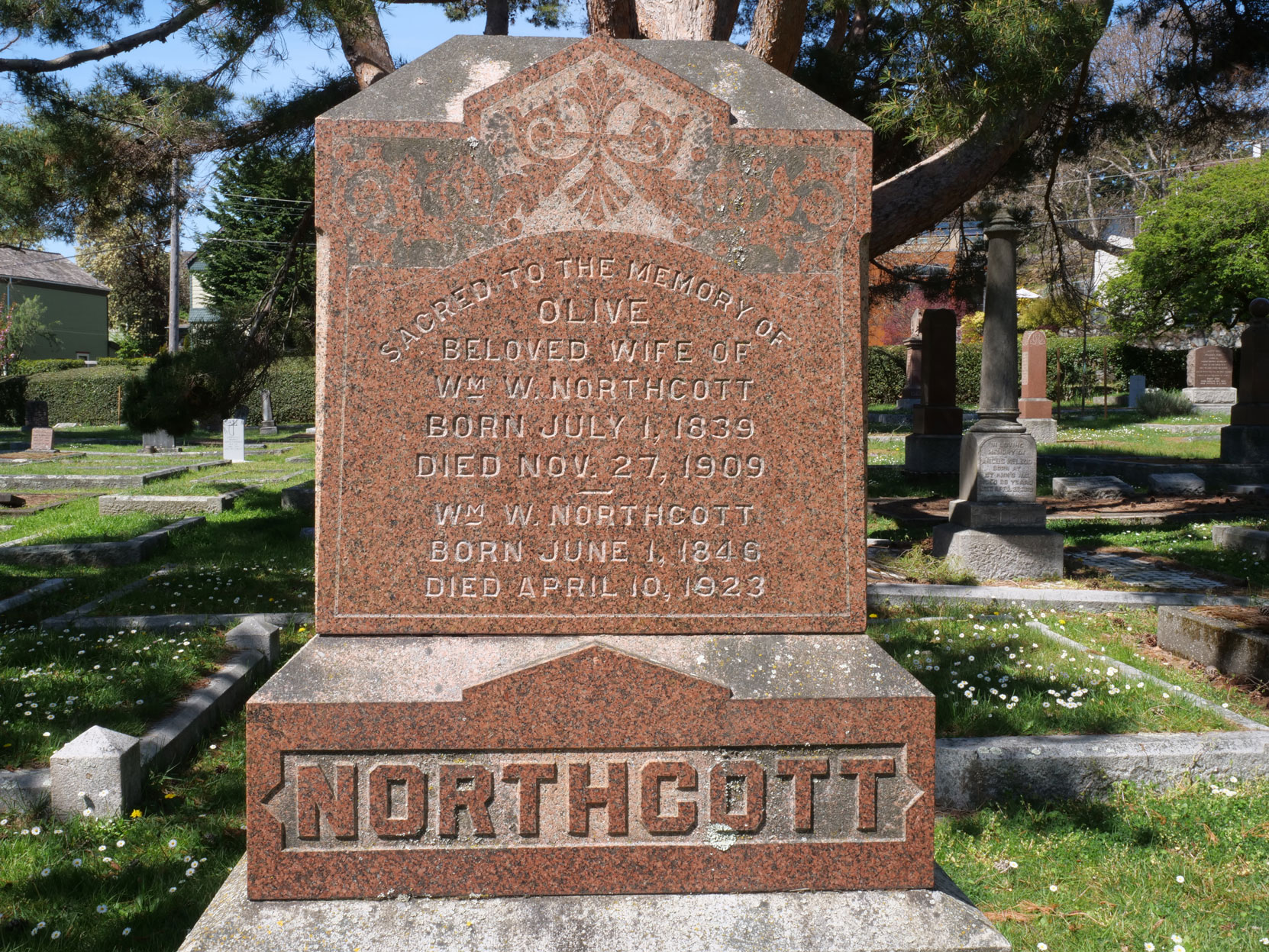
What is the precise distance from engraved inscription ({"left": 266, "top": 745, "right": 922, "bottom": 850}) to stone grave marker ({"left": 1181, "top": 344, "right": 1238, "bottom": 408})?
28316 millimetres

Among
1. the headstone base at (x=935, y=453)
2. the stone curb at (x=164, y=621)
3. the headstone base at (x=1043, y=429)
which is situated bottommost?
the stone curb at (x=164, y=621)

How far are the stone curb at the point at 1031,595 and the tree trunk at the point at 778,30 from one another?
12.4ft

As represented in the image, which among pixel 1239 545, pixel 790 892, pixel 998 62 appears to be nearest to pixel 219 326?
pixel 998 62

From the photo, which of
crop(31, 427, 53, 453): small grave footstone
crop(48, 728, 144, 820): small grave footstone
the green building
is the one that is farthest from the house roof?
crop(48, 728, 144, 820): small grave footstone

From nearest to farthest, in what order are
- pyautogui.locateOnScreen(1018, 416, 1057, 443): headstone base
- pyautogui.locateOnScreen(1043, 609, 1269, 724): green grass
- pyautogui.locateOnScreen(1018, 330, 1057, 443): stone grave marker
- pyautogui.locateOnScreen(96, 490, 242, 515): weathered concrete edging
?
pyautogui.locateOnScreen(1043, 609, 1269, 724): green grass → pyautogui.locateOnScreen(96, 490, 242, 515): weathered concrete edging → pyautogui.locateOnScreen(1018, 416, 1057, 443): headstone base → pyautogui.locateOnScreen(1018, 330, 1057, 443): stone grave marker

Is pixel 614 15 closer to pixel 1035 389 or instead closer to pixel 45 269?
pixel 1035 389

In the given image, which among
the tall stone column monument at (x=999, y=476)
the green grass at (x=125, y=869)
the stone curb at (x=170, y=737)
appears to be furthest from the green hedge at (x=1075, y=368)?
the green grass at (x=125, y=869)

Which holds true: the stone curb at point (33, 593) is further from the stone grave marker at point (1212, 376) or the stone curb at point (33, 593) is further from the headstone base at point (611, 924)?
the stone grave marker at point (1212, 376)

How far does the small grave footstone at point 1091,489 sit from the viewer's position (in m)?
12.2

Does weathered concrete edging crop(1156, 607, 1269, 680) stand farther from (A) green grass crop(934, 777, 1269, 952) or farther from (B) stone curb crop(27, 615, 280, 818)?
(B) stone curb crop(27, 615, 280, 818)

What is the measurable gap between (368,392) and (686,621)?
3.24ft

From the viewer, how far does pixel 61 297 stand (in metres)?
46.3

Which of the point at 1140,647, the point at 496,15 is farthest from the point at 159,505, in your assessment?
the point at 1140,647

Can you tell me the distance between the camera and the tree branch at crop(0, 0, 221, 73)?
25.5 ft
